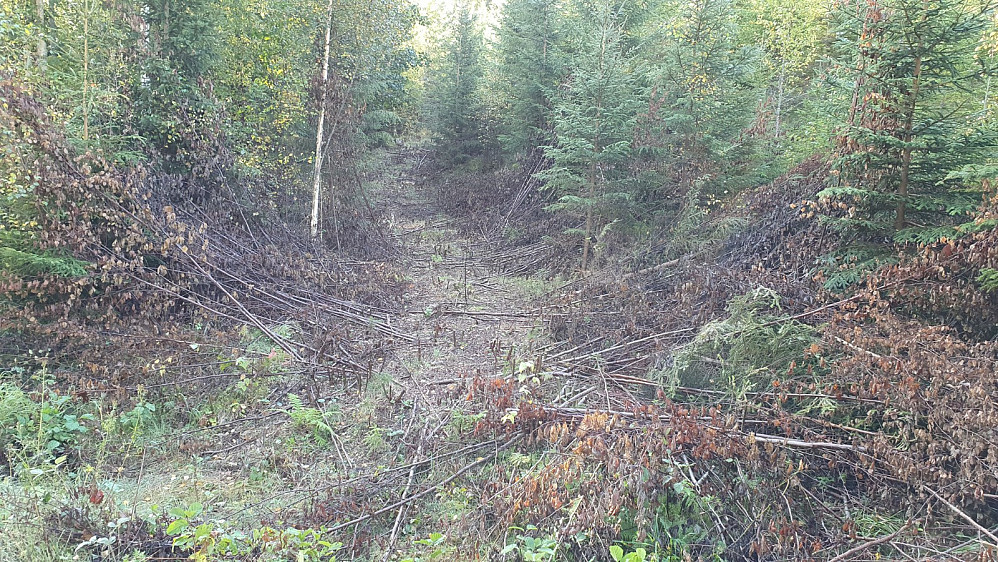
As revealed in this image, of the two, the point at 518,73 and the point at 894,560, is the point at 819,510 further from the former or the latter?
the point at 518,73

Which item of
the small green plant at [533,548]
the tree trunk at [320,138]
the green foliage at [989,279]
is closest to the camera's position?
the small green plant at [533,548]

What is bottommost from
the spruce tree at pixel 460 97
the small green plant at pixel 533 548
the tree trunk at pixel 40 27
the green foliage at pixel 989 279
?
the small green plant at pixel 533 548

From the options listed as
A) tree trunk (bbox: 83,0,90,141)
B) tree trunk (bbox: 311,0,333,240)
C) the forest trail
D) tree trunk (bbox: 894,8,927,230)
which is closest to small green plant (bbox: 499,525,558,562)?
the forest trail

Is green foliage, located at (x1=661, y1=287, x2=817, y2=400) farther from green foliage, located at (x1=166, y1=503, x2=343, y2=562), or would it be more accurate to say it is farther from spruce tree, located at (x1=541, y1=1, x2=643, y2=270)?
spruce tree, located at (x1=541, y1=1, x2=643, y2=270)

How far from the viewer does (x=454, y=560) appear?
400cm

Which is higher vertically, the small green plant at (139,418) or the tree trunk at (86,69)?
the tree trunk at (86,69)

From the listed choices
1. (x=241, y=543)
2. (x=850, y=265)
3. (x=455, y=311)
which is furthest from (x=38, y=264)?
(x=850, y=265)

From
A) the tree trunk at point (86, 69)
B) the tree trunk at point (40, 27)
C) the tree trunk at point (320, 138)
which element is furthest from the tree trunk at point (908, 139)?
the tree trunk at point (40, 27)

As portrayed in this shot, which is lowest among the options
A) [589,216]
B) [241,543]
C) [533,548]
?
[241,543]

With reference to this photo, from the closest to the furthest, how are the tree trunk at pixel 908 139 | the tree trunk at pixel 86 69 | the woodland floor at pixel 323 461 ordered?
the woodland floor at pixel 323 461
the tree trunk at pixel 908 139
the tree trunk at pixel 86 69

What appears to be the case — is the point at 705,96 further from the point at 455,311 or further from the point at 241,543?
the point at 241,543

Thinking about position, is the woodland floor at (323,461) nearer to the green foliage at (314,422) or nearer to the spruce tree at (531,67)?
the green foliage at (314,422)

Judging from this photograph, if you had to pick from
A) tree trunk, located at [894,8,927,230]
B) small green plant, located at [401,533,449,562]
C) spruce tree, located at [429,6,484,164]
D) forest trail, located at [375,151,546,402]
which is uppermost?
spruce tree, located at [429,6,484,164]

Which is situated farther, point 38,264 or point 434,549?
point 38,264
